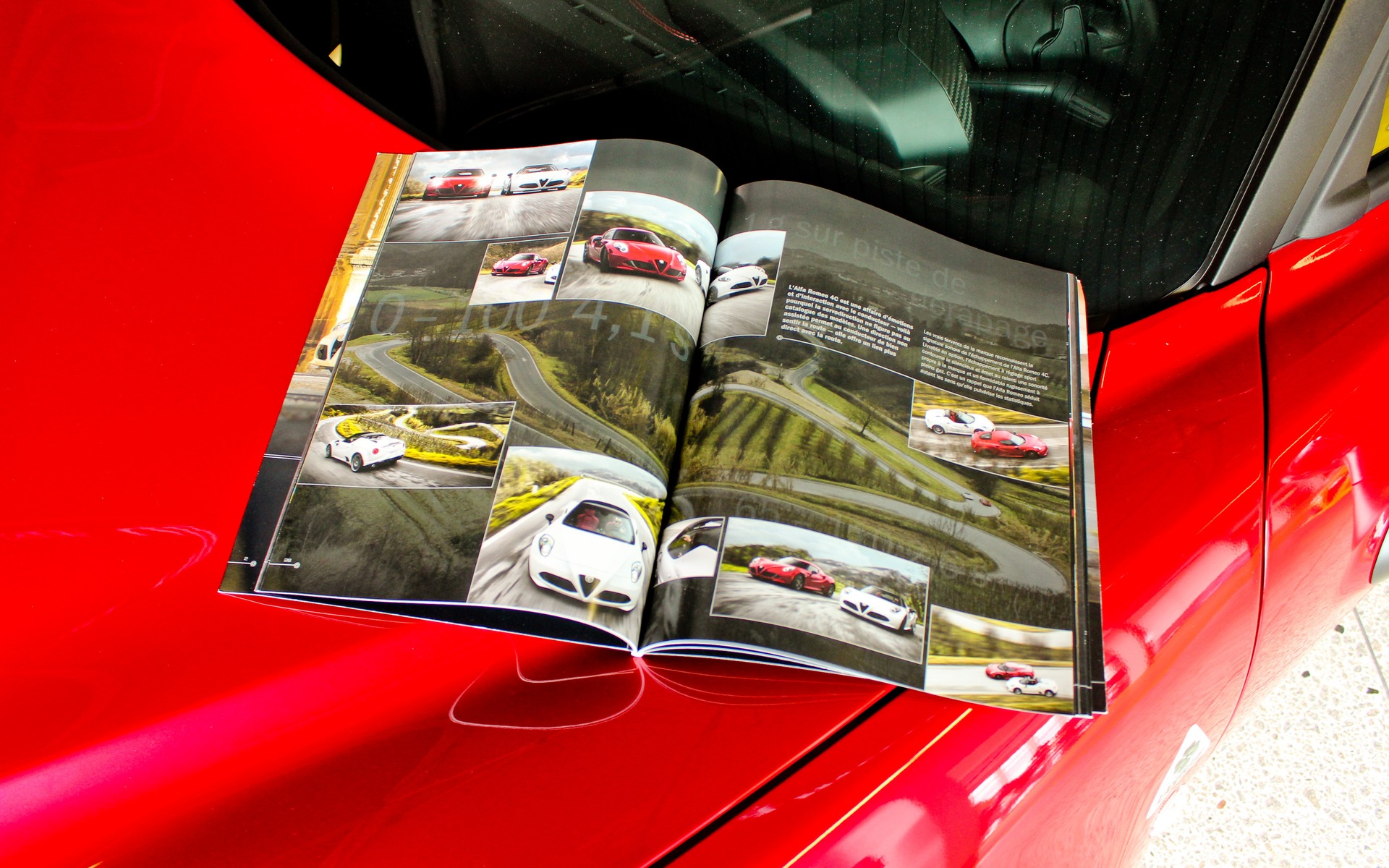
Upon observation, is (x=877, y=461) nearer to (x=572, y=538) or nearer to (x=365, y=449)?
(x=572, y=538)

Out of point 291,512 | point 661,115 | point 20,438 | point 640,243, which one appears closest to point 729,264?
point 640,243

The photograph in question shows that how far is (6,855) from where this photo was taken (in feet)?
0.99

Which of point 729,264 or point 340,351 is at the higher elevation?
point 729,264

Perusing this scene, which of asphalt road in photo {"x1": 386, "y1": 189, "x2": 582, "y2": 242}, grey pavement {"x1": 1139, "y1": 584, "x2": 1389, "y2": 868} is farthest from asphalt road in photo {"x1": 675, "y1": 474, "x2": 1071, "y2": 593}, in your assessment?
grey pavement {"x1": 1139, "y1": 584, "x2": 1389, "y2": 868}

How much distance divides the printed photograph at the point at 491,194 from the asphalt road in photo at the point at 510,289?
0.04 metres

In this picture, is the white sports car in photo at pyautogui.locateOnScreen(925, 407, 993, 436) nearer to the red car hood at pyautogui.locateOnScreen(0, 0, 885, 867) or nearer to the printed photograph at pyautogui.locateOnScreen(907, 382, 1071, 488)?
the printed photograph at pyautogui.locateOnScreen(907, 382, 1071, 488)

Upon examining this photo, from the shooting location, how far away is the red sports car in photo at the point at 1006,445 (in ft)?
1.49

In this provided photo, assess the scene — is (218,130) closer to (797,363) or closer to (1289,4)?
(797,363)

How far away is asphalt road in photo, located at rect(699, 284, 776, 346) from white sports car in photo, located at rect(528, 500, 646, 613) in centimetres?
13

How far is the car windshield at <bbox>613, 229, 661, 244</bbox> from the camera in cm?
48

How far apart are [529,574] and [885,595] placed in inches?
6.9

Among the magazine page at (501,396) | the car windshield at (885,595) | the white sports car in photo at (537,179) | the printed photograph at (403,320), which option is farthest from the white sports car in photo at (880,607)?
the white sports car in photo at (537,179)

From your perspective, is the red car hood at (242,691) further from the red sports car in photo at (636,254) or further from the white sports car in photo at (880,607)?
the red sports car in photo at (636,254)

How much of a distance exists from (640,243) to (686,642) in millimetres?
247
